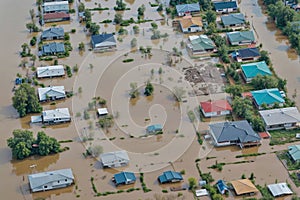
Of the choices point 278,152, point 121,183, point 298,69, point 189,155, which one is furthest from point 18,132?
point 298,69

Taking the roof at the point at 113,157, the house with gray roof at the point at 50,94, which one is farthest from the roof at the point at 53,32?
the roof at the point at 113,157

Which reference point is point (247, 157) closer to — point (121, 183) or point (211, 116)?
point (211, 116)

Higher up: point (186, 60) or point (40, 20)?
point (40, 20)

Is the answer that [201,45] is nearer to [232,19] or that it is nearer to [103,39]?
[232,19]

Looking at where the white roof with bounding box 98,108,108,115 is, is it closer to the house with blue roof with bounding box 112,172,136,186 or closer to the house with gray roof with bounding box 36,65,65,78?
the house with gray roof with bounding box 36,65,65,78

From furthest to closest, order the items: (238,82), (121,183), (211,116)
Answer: (238,82) < (211,116) < (121,183)

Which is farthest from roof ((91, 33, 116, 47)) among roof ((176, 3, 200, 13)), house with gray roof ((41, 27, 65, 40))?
roof ((176, 3, 200, 13))

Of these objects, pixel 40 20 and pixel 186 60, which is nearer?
pixel 186 60

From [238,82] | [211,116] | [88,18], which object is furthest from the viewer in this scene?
[88,18]
